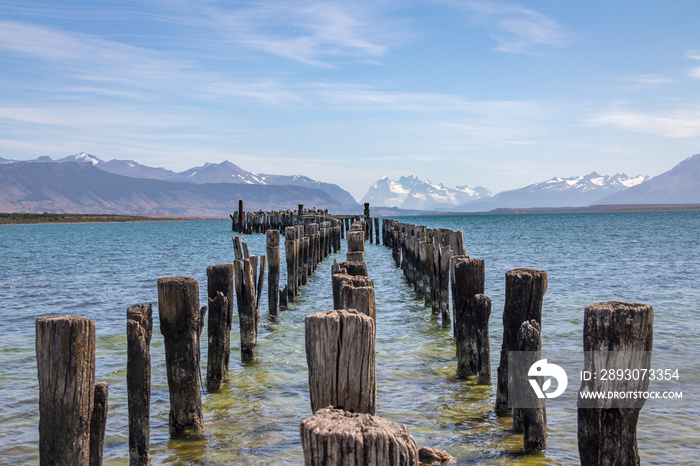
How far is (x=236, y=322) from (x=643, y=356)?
37.2 ft

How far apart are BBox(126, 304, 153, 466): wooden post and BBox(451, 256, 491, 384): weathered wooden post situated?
4173 millimetres

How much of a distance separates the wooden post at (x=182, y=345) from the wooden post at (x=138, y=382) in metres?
0.45

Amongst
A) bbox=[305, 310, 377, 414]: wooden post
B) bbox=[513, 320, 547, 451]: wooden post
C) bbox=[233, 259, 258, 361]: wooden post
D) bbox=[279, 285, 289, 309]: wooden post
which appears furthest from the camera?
bbox=[279, 285, 289, 309]: wooden post

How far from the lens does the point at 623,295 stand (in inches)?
778

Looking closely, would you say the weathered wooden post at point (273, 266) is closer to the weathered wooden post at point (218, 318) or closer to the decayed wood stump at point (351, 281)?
the weathered wooden post at point (218, 318)

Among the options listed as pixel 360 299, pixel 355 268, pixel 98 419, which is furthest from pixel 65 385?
pixel 355 268

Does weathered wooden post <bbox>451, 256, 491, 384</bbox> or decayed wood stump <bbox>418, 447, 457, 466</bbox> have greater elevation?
weathered wooden post <bbox>451, 256, 491, 384</bbox>

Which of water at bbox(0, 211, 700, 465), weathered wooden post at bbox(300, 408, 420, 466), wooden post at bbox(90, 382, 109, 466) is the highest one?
weathered wooden post at bbox(300, 408, 420, 466)

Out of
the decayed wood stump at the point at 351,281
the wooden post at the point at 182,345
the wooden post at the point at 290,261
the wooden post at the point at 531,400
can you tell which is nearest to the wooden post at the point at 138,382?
the wooden post at the point at 182,345

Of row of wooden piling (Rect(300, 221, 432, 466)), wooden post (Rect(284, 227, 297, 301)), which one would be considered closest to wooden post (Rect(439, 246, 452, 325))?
wooden post (Rect(284, 227, 297, 301))

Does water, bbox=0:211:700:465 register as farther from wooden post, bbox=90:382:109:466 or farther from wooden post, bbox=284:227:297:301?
wooden post, bbox=90:382:109:466

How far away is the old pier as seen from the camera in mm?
3120

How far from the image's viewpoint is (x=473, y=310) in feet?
27.4

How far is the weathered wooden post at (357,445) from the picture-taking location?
107 inches
